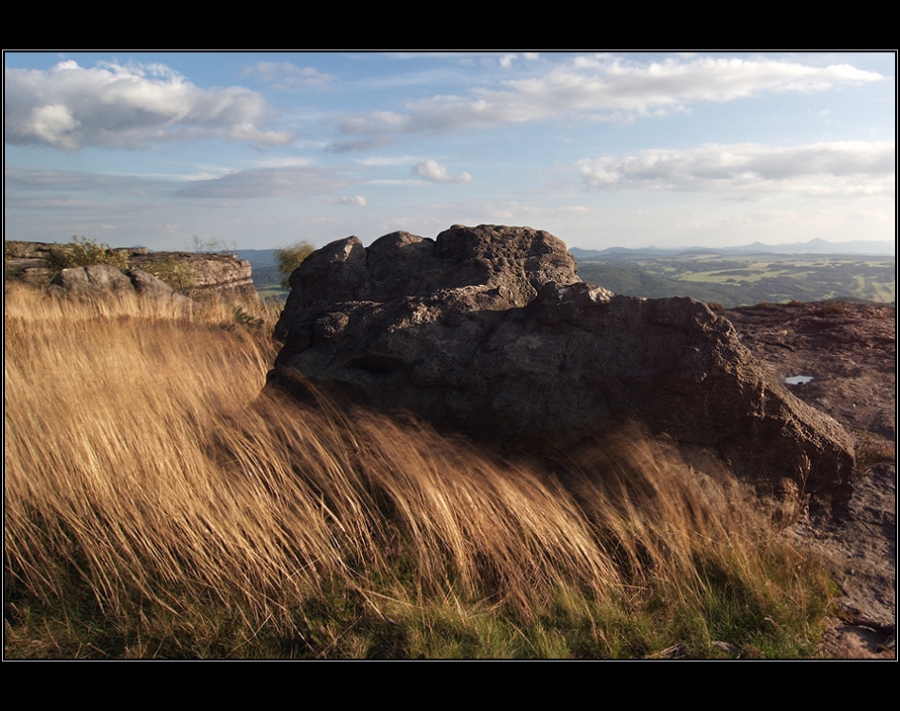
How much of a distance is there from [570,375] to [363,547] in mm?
1863

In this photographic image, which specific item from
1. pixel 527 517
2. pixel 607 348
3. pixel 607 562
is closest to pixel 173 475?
pixel 527 517

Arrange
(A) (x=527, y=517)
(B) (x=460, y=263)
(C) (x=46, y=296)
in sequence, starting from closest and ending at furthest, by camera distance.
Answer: (A) (x=527, y=517), (B) (x=460, y=263), (C) (x=46, y=296)

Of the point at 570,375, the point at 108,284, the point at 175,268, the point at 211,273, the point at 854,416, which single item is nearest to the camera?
the point at 570,375

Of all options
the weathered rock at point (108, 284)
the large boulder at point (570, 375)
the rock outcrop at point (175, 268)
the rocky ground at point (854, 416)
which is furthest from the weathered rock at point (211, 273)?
the rocky ground at point (854, 416)

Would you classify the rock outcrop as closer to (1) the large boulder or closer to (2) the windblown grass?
(2) the windblown grass

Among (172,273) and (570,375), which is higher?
(172,273)

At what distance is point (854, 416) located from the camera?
19.7 feet

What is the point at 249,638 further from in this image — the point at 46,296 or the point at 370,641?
the point at 46,296

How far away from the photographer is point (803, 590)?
3.39 m

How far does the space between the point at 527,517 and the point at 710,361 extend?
5.43 feet

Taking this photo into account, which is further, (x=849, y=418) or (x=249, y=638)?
(x=849, y=418)

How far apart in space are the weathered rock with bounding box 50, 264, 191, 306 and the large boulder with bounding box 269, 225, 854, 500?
30.6 feet

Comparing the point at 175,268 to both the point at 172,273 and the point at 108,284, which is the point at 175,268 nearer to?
the point at 172,273

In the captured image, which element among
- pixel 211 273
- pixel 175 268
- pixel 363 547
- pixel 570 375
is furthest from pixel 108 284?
pixel 570 375
